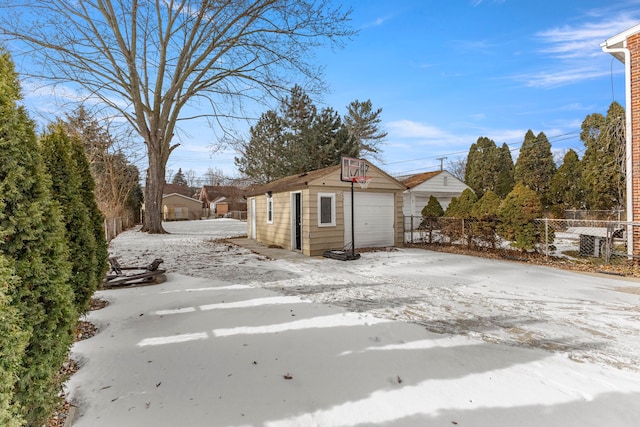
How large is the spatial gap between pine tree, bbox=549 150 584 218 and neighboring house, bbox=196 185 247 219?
1244 inches

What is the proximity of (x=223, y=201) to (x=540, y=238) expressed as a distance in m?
46.3

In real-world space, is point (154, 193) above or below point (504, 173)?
below

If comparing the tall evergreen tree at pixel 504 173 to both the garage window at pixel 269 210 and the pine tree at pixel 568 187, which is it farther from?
the garage window at pixel 269 210

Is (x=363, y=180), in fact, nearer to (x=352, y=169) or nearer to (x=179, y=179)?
(x=352, y=169)

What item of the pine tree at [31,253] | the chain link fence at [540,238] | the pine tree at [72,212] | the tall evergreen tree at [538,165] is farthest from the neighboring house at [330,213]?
the tall evergreen tree at [538,165]

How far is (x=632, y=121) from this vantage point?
7.23 metres

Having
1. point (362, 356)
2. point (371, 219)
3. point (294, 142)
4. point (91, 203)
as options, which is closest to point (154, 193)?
point (294, 142)

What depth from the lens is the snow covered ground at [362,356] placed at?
2.07m

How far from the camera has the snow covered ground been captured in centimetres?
207

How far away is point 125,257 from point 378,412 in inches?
357

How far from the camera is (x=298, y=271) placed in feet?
22.3

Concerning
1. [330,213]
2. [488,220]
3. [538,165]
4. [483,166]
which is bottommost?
[488,220]

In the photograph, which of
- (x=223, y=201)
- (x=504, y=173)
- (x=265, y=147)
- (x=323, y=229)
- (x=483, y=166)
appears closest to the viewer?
(x=323, y=229)

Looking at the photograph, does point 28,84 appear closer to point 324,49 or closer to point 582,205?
point 324,49
